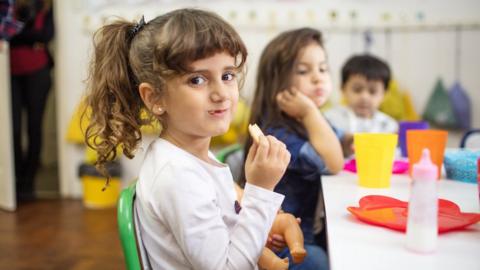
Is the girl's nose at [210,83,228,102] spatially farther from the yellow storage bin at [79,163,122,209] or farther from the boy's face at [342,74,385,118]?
the yellow storage bin at [79,163,122,209]

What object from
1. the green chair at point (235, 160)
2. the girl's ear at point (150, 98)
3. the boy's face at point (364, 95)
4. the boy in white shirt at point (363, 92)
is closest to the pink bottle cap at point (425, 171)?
the girl's ear at point (150, 98)

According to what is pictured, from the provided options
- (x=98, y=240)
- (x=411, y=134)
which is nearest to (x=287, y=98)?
(x=411, y=134)

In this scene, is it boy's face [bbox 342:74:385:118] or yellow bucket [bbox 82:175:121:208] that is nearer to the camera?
boy's face [bbox 342:74:385:118]

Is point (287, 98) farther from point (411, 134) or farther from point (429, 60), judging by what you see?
point (429, 60)

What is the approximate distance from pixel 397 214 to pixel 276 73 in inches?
31.2

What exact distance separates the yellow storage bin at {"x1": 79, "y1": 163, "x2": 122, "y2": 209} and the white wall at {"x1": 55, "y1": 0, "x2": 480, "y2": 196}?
0.74m

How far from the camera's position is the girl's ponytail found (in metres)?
0.99

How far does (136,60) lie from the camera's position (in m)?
0.98

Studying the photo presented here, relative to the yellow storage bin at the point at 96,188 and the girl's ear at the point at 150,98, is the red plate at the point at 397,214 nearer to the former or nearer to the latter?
the girl's ear at the point at 150,98

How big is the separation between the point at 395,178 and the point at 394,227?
52cm

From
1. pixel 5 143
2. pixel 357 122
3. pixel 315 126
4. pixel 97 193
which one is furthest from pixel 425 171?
pixel 5 143

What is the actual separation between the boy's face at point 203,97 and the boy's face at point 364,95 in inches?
63.3

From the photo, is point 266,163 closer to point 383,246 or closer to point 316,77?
point 383,246

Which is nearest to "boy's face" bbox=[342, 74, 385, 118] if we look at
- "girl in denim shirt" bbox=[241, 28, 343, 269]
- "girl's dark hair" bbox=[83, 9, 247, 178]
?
"girl in denim shirt" bbox=[241, 28, 343, 269]
